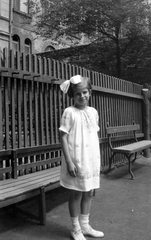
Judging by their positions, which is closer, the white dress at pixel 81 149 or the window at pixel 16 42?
the white dress at pixel 81 149

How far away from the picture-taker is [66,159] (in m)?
2.63

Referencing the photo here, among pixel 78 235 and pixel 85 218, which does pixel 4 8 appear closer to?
pixel 85 218

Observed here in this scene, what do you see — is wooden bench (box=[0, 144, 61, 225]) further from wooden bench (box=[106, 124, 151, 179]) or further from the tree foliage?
the tree foliage

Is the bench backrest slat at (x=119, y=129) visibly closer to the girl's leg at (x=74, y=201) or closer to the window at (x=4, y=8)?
the girl's leg at (x=74, y=201)

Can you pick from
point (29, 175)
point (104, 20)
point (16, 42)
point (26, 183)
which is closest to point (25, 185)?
point (26, 183)

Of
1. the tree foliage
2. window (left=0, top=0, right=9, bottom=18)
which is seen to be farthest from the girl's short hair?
window (left=0, top=0, right=9, bottom=18)

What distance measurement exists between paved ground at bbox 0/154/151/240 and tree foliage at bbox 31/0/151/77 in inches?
321

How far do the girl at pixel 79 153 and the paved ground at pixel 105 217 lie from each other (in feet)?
0.98

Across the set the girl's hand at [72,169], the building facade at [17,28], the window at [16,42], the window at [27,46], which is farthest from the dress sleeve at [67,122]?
the window at [27,46]

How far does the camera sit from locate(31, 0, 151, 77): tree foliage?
10805 mm

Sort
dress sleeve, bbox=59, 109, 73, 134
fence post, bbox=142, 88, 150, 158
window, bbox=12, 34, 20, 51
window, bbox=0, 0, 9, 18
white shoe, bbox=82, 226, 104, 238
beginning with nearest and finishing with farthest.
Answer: dress sleeve, bbox=59, 109, 73, 134 → white shoe, bbox=82, 226, 104, 238 → fence post, bbox=142, 88, 150, 158 → window, bbox=0, 0, 9, 18 → window, bbox=12, 34, 20, 51

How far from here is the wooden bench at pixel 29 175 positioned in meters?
2.88

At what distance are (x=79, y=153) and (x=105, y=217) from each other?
122 centimetres

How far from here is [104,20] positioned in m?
11.3
